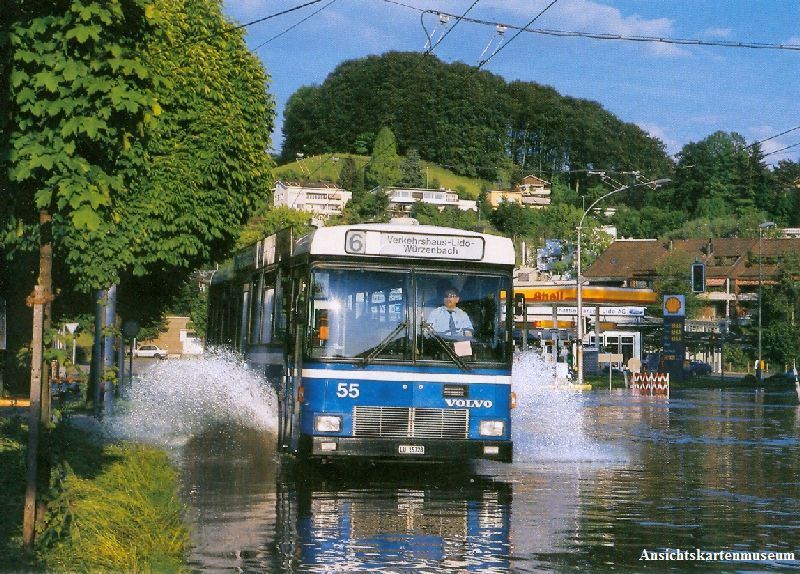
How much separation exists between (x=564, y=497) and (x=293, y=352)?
12.8ft

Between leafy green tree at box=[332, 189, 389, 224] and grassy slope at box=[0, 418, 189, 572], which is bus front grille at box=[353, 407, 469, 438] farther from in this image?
leafy green tree at box=[332, 189, 389, 224]

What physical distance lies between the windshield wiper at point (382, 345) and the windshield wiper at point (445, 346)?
0.28 meters

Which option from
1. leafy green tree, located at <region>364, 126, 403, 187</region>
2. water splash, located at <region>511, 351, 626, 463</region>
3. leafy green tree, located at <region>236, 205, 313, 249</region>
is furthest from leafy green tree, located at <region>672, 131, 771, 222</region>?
water splash, located at <region>511, 351, 626, 463</region>

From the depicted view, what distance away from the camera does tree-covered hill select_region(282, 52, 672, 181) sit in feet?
533

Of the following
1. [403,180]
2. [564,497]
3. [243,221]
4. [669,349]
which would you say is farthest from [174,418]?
[403,180]

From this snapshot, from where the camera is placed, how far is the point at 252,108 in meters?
32.1

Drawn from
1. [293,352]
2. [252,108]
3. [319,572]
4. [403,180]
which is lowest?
[319,572]

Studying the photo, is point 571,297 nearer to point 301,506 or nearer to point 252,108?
point 252,108

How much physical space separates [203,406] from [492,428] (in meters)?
15.5

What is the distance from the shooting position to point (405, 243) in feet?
56.7

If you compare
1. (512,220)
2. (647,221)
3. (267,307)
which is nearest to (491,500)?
(267,307)

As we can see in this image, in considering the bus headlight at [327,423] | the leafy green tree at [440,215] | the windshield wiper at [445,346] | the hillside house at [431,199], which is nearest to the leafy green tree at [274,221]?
the leafy green tree at [440,215]

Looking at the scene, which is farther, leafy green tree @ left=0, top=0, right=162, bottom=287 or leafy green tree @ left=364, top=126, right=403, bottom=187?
leafy green tree @ left=364, top=126, right=403, bottom=187

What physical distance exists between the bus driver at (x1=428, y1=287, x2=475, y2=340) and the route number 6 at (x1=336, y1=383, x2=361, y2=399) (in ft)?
4.02
